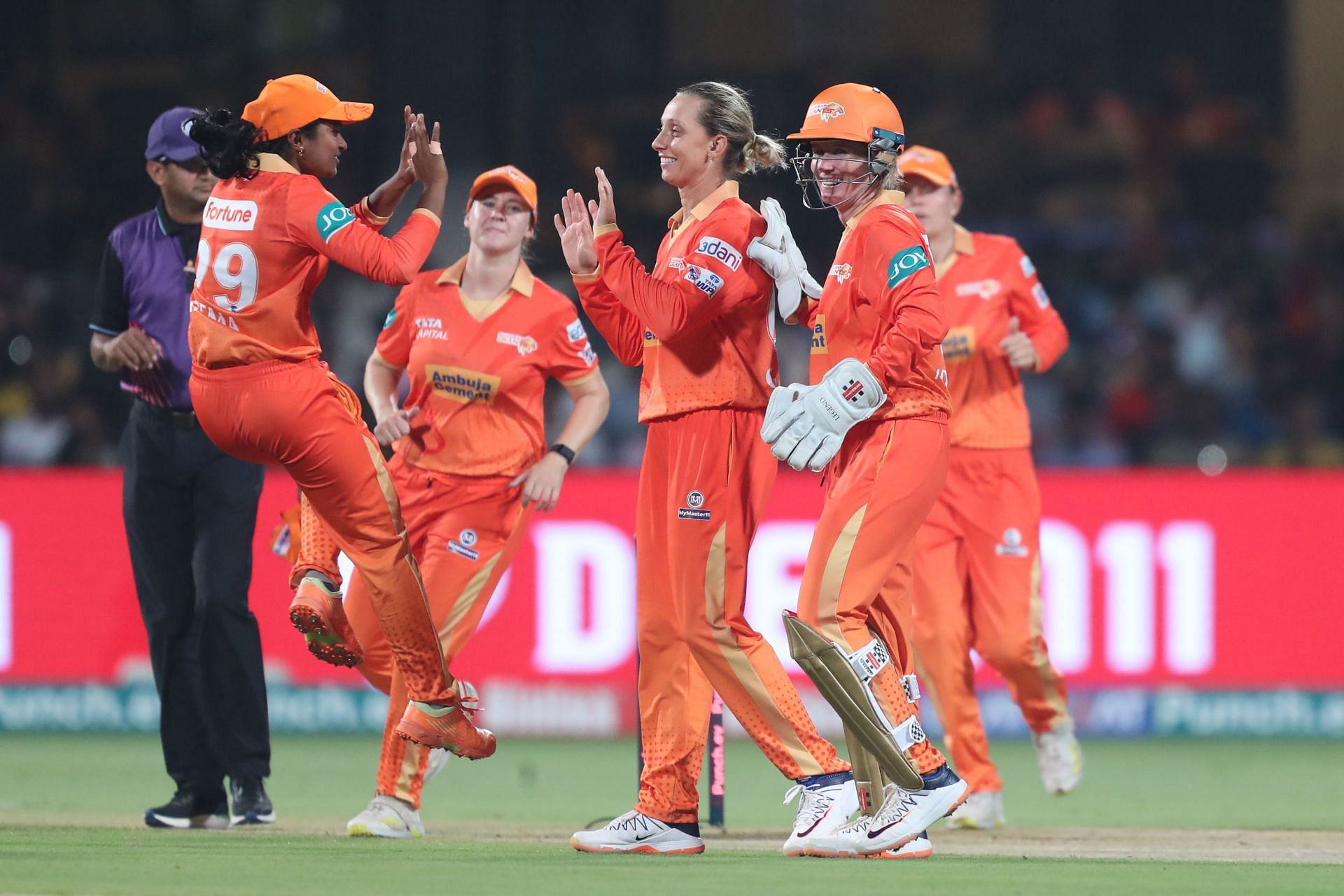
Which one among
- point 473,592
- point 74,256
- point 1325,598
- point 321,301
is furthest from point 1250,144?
point 473,592

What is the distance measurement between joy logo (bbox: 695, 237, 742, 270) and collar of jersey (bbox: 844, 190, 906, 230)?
38cm

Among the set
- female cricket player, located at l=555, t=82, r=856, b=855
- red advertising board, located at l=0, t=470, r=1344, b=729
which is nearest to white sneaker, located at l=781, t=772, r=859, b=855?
female cricket player, located at l=555, t=82, r=856, b=855

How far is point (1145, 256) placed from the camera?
15.4 m

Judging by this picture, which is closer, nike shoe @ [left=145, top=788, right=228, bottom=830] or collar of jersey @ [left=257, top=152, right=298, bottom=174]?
collar of jersey @ [left=257, top=152, right=298, bottom=174]

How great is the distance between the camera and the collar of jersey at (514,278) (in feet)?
24.0

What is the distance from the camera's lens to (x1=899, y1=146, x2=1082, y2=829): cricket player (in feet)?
25.3

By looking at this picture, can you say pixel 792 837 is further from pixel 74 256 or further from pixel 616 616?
pixel 74 256

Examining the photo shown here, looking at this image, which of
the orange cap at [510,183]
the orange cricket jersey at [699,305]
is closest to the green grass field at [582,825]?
the orange cricket jersey at [699,305]

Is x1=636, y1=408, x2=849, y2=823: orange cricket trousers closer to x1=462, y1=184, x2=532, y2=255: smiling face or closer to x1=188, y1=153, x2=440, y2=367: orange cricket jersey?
x1=188, y1=153, x2=440, y2=367: orange cricket jersey

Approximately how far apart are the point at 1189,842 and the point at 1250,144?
36.8ft

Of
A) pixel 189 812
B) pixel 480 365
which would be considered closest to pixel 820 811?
pixel 480 365

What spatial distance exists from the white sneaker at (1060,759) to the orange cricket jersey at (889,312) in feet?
8.13

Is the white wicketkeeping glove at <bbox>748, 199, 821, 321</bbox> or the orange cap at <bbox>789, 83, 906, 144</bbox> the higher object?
the orange cap at <bbox>789, 83, 906, 144</bbox>

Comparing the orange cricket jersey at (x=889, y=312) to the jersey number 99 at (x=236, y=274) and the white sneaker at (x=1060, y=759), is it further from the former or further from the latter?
the white sneaker at (x=1060, y=759)
